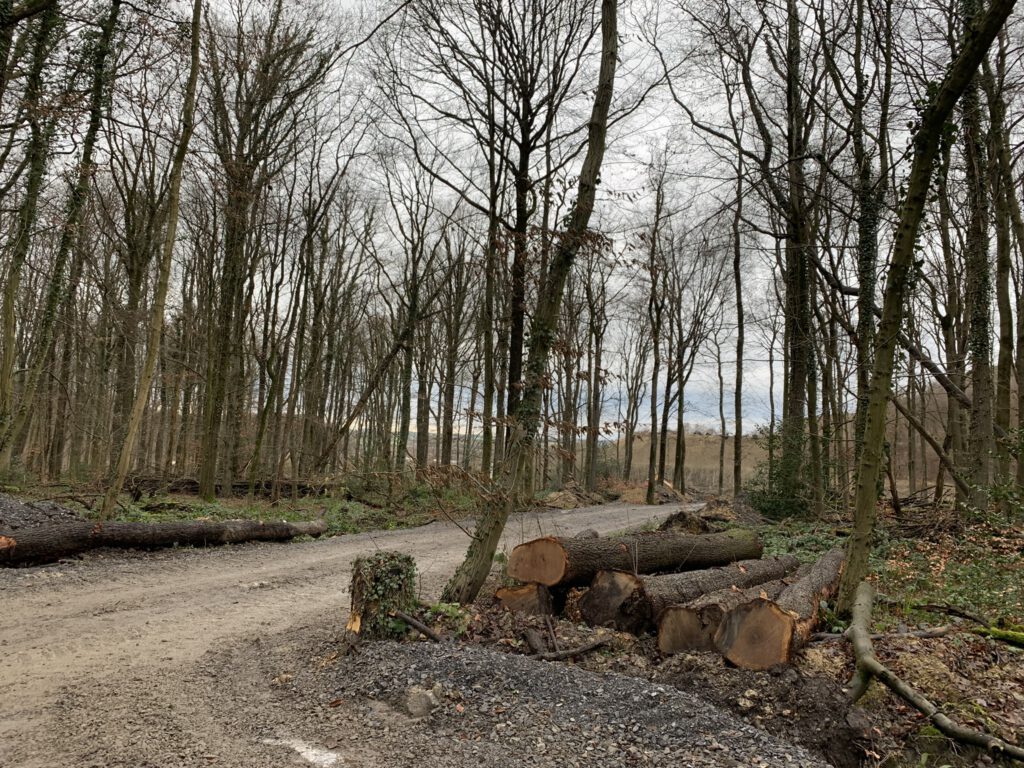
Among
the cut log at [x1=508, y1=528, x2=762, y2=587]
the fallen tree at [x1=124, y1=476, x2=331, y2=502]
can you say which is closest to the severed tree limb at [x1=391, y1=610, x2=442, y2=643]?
the cut log at [x1=508, y1=528, x2=762, y2=587]

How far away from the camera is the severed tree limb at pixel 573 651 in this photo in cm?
492

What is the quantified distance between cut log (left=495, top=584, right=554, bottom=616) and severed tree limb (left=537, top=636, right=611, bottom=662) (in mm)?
672

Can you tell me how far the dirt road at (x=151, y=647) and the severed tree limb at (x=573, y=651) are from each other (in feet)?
4.20

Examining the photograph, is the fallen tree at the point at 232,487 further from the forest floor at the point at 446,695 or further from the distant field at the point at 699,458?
the distant field at the point at 699,458

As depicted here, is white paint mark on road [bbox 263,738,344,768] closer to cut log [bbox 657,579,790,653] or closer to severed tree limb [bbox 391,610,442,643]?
severed tree limb [bbox 391,610,442,643]

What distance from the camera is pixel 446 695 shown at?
4117mm

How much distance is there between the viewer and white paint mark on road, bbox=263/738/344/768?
334 cm

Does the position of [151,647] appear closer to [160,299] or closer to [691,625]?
[691,625]

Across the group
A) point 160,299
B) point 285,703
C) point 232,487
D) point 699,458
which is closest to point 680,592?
point 285,703

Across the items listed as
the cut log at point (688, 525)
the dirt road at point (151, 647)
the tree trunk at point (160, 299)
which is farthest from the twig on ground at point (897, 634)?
the tree trunk at point (160, 299)

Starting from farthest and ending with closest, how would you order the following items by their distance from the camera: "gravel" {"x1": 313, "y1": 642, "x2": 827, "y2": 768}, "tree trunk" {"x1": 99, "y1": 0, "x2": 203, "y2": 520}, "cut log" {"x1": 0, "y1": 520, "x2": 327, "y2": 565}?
"tree trunk" {"x1": 99, "y1": 0, "x2": 203, "y2": 520}, "cut log" {"x1": 0, "y1": 520, "x2": 327, "y2": 565}, "gravel" {"x1": 313, "y1": 642, "x2": 827, "y2": 768}

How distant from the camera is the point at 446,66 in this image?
1523 cm

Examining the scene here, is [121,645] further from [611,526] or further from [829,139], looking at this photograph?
[829,139]

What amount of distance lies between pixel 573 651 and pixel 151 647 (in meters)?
3.60
